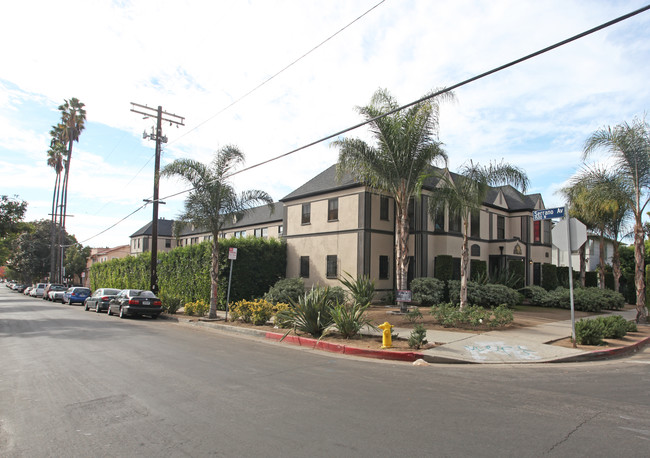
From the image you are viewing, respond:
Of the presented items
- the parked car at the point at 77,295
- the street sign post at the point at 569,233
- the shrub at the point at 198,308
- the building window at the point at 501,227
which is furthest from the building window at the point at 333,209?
the parked car at the point at 77,295

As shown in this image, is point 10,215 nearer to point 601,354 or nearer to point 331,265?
point 331,265

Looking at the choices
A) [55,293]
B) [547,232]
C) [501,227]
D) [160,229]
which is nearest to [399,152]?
[501,227]

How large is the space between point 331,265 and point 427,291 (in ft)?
19.7

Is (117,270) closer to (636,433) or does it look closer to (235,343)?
(235,343)

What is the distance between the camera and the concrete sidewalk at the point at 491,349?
9.44m

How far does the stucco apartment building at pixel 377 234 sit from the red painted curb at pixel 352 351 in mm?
10096

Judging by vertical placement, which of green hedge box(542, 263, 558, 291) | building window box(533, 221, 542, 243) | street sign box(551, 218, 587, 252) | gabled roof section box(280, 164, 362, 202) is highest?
gabled roof section box(280, 164, 362, 202)

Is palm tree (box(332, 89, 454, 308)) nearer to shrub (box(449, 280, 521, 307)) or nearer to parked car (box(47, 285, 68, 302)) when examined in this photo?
shrub (box(449, 280, 521, 307))

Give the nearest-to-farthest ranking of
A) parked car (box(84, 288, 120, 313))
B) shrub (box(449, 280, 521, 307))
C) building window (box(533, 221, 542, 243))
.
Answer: shrub (box(449, 280, 521, 307))
parked car (box(84, 288, 120, 313))
building window (box(533, 221, 542, 243))

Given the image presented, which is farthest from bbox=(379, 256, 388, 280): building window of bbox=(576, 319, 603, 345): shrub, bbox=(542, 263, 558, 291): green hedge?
bbox=(576, 319, 603, 345): shrub

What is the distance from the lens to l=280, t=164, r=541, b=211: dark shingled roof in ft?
80.2

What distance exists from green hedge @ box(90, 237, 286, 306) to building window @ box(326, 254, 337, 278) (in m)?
3.56

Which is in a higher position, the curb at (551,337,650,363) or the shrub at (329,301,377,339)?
the shrub at (329,301,377,339)

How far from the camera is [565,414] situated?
5.44m
